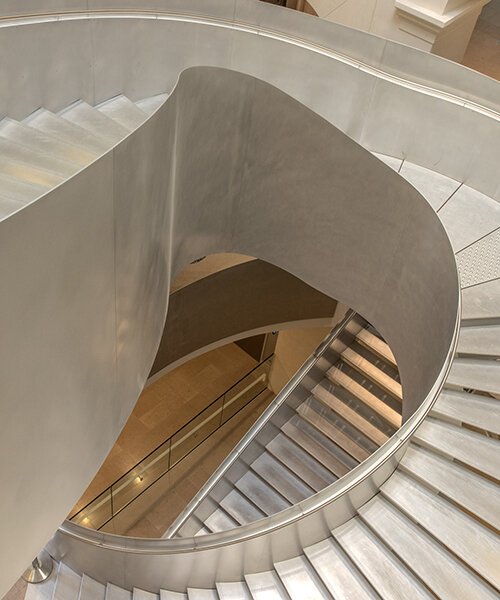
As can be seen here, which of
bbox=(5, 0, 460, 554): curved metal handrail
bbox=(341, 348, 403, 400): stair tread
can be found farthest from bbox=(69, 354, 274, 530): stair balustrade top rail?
bbox=(5, 0, 460, 554): curved metal handrail

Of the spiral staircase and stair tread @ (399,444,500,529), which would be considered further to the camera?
stair tread @ (399,444,500,529)

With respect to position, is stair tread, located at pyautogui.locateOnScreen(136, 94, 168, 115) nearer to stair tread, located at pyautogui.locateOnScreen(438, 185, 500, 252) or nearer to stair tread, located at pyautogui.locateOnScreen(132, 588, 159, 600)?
stair tread, located at pyautogui.locateOnScreen(438, 185, 500, 252)

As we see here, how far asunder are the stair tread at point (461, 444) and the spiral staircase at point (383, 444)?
0.01 m

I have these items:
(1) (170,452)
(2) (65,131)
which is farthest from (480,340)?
(1) (170,452)

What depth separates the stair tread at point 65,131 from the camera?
4316mm

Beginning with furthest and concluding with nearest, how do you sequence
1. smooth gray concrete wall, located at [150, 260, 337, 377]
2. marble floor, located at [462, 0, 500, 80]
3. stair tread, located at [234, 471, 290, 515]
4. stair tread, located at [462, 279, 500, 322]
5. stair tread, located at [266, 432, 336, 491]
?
smooth gray concrete wall, located at [150, 260, 337, 377] → marble floor, located at [462, 0, 500, 80] → stair tread, located at [266, 432, 336, 491] → stair tread, located at [234, 471, 290, 515] → stair tread, located at [462, 279, 500, 322]

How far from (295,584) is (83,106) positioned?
4256mm

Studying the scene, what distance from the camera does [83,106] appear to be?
5207 mm

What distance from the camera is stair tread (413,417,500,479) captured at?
15.1ft

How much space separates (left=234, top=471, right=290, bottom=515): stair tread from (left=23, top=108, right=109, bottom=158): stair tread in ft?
17.1

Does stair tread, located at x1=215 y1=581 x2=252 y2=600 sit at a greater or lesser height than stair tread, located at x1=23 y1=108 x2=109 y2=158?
lesser

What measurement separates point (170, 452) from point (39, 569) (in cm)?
512

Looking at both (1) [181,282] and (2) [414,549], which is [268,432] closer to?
(1) [181,282]

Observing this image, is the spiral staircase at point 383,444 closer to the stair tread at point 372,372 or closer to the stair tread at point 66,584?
the stair tread at point 66,584
